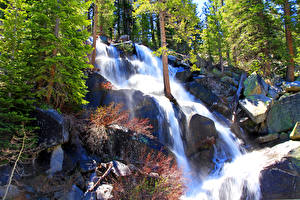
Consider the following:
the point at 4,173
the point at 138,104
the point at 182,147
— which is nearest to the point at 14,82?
the point at 4,173

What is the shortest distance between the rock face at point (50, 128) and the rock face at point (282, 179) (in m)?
8.17

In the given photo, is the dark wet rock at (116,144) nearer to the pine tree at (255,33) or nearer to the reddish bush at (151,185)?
the reddish bush at (151,185)

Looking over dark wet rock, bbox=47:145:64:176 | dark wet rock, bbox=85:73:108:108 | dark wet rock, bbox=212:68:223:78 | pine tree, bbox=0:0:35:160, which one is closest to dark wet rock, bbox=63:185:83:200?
dark wet rock, bbox=47:145:64:176

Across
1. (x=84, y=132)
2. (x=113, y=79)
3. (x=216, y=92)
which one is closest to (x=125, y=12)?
(x=113, y=79)

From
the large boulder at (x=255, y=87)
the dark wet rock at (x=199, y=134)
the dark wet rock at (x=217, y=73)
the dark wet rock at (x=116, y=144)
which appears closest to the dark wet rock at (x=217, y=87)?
the large boulder at (x=255, y=87)

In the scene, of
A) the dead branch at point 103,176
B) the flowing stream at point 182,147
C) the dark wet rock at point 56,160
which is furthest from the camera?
the flowing stream at point 182,147

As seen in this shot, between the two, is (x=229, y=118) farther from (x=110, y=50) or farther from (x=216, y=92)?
(x=110, y=50)

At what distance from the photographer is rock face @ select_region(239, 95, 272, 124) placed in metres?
13.1

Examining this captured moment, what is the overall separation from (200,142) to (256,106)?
5.83 meters

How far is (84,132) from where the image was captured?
26.5 feet

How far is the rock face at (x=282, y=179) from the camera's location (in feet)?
25.0

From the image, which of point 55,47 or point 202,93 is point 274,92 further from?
point 55,47

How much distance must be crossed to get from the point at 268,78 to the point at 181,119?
449 inches

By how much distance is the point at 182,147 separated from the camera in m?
10.6
